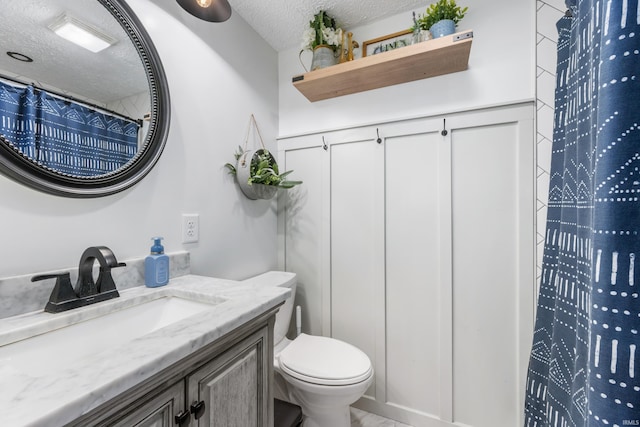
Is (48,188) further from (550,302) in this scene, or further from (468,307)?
(468,307)

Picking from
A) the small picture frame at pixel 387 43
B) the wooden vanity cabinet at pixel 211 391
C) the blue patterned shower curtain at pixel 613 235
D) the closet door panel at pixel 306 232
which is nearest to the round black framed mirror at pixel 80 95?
the wooden vanity cabinet at pixel 211 391

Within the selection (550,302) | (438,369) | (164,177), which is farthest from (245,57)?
(438,369)

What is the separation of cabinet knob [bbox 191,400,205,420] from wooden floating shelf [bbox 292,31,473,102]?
1599 millimetres

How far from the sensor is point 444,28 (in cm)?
136

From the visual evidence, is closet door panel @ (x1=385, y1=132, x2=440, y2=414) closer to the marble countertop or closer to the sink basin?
the marble countertop

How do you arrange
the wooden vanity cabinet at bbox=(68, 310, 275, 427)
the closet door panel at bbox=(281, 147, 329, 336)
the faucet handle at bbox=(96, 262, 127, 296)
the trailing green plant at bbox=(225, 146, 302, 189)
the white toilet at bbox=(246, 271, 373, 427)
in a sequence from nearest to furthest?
the wooden vanity cabinet at bbox=(68, 310, 275, 427) → the faucet handle at bbox=(96, 262, 127, 296) → the white toilet at bbox=(246, 271, 373, 427) → the trailing green plant at bbox=(225, 146, 302, 189) → the closet door panel at bbox=(281, 147, 329, 336)

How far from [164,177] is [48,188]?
1.32 ft

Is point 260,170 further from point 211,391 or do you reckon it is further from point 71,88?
point 211,391

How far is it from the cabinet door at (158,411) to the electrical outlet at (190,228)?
783 millimetres

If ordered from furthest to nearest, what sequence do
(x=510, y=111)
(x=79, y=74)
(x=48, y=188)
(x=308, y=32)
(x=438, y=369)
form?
1. (x=308, y=32)
2. (x=438, y=369)
3. (x=510, y=111)
4. (x=79, y=74)
5. (x=48, y=188)

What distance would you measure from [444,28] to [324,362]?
179 centimetres

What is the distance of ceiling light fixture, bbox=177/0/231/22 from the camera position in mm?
1116

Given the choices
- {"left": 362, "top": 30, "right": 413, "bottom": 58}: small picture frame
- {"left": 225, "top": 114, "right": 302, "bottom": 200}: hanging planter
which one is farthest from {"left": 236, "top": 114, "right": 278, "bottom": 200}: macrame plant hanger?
{"left": 362, "top": 30, "right": 413, "bottom": 58}: small picture frame

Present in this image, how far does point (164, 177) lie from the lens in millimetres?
1180
